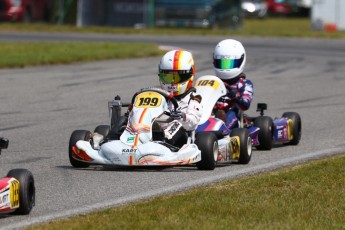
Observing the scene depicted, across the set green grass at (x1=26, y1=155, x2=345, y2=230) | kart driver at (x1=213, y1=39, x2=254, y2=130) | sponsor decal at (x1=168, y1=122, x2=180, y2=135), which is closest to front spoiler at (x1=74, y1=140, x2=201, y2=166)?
sponsor decal at (x1=168, y1=122, x2=180, y2=135)

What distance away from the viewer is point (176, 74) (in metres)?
10.2

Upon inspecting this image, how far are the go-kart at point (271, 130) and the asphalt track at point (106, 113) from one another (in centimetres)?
13

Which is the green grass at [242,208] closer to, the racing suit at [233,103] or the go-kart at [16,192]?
the go-kart at [16,192]

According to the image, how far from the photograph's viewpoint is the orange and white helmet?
1022cm

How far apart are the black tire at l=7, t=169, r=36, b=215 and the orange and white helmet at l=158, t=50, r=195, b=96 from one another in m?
3.19

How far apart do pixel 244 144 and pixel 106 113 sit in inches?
190

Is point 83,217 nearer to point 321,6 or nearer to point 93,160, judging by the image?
point 93,160

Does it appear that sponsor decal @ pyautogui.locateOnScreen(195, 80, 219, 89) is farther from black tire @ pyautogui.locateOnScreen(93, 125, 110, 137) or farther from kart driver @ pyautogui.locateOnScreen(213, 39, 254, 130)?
black tire @ pyautogui.locateOnScreen(93, 125, 110, 137)

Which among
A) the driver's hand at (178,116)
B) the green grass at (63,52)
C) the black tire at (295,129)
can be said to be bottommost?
the green grass at (63,52)

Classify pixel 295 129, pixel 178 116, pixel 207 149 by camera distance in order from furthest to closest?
pixel 295 129 → pixel 178 116 → pixel 207 149

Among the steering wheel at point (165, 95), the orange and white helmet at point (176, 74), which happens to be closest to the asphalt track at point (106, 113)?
the steering wheel at point (165, 95)

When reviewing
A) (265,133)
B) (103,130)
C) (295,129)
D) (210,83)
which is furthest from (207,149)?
(295,129)

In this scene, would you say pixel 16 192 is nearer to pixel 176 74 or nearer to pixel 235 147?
pixel 235 147

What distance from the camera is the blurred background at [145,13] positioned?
36.9m
